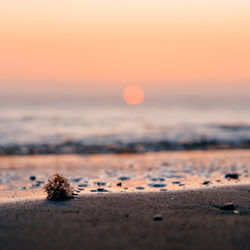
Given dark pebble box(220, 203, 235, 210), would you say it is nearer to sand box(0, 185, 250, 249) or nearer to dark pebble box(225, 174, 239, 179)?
sand box(0, 185, 250, 249)

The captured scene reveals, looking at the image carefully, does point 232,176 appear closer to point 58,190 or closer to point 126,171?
point 126,171

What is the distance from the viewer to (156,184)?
711 centimetres

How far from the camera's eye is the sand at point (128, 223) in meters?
3.75

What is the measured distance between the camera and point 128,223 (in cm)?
431

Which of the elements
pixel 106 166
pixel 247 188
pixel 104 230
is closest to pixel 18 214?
pixel 104 230

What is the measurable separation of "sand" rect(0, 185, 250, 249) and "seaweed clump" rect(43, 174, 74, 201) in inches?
5.2

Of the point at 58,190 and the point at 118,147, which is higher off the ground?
the point at 118,147

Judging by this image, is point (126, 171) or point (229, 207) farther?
point (126, 171)

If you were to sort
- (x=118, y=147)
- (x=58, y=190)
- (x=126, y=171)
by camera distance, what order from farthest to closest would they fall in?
(x=118, y=147) → (x=126, y=171) → (x=58, y=190)

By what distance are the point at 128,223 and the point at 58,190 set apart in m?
1.53

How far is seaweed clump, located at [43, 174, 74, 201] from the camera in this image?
17.8 feet

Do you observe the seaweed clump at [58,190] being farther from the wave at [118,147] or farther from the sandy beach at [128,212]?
the wave at [118,147]

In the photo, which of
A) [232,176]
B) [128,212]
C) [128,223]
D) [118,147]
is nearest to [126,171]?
[232,176]

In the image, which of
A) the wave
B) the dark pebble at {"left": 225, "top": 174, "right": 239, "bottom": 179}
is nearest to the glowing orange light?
the wave
